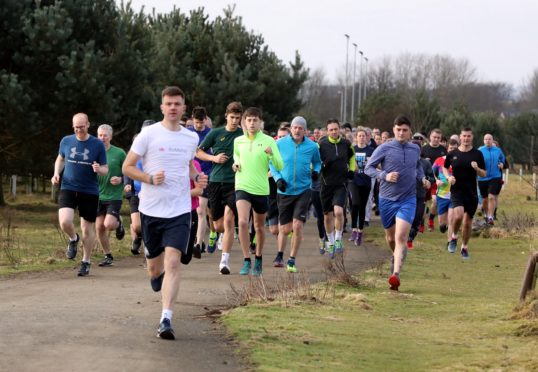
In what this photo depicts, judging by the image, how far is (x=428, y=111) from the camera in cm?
7156

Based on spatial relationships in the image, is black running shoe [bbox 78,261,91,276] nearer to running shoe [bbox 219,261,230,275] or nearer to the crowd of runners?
the crowd of runners

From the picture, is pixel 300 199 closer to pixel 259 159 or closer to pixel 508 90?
pixel 259 159

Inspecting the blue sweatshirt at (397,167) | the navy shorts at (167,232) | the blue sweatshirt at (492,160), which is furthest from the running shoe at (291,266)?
the blue sweatshirt at (492,160)

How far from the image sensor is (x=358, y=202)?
2112cm

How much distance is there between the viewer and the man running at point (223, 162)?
14.7 meters

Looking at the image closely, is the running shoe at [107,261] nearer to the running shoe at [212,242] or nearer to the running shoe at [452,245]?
the running shoe at [212,242]

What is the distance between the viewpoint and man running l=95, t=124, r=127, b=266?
618 inches

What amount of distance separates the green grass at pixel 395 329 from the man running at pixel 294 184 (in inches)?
44.8

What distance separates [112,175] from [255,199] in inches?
117

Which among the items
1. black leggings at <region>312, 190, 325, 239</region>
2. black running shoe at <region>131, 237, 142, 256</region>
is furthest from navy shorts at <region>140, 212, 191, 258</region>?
black leggings at <region>312, 190, 325, 239</region>

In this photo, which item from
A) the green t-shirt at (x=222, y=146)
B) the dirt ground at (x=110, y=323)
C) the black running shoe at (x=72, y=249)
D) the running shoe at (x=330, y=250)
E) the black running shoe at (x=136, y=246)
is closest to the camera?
the dirt ground at (x=110, y=323)

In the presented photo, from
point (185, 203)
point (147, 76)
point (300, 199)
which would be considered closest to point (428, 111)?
point (147, 76)

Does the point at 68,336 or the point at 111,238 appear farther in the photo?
the point at 111,238

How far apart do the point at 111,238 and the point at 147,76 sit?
10987 mm
